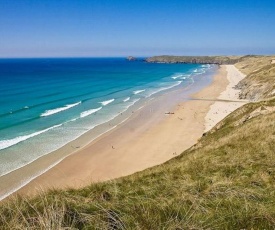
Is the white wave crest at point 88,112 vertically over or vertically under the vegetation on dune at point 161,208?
under

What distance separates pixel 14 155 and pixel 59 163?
4.28 meters

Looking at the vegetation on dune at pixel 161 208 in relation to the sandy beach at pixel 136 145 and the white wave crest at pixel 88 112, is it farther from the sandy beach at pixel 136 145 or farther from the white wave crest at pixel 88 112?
the white wave crest at pixel 88 112

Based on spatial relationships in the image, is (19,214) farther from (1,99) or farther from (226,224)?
(1,99)

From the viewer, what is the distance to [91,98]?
6031 centimetres

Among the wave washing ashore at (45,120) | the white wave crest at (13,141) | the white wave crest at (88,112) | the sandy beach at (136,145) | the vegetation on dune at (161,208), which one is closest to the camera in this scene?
the vegetation on dune at (161,208)

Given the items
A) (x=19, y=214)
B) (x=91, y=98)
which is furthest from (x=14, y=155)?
(x=91, y=98)

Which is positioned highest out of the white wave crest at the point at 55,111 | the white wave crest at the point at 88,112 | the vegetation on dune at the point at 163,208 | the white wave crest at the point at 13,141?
the vegetation on dune at the point at 163,208

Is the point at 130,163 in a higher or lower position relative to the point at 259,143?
lower

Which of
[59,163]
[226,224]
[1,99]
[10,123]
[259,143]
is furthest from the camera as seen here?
[1,99]

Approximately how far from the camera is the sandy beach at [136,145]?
76.2ft

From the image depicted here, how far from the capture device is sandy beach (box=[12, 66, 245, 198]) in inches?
915

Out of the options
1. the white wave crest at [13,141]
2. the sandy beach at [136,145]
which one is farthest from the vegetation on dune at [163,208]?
the white wave crest at [13,141]

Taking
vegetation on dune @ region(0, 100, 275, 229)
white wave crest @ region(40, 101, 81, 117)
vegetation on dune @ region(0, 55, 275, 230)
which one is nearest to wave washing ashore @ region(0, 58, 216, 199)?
white wave crest @ region(40, 101, 81, 117)

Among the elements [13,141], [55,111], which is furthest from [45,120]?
[13,141]
